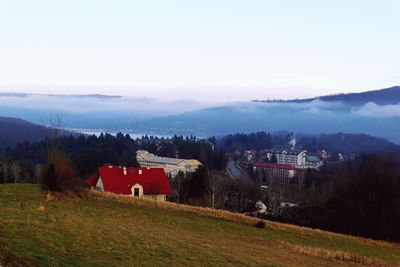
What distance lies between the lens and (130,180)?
47.9m

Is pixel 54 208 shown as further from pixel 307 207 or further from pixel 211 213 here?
pixel 307 207

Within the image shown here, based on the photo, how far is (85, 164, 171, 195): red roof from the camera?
46938 mm

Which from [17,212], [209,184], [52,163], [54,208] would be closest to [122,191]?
[209,184]

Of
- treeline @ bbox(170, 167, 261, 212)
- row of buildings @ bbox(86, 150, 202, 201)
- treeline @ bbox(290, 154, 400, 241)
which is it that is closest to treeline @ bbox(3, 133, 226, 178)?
treeline @ bbox(170, 167, 261, 212)

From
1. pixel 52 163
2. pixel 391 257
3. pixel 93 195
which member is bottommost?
pixel 391 257

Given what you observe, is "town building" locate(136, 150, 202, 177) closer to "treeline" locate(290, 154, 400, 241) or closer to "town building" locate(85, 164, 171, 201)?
"town building" locate(85, 164, 171, 201)

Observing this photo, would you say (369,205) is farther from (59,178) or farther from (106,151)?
(106,151)

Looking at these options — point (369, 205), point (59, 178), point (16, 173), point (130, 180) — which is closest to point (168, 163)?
point (16, 173)

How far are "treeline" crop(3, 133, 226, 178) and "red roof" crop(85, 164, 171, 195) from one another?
1898 inches

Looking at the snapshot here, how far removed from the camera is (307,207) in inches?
2245

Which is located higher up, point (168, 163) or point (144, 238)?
point (144, 238)

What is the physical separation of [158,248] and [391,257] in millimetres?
15188

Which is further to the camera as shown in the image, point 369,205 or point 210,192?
point 210,192

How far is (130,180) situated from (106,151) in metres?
69.0
